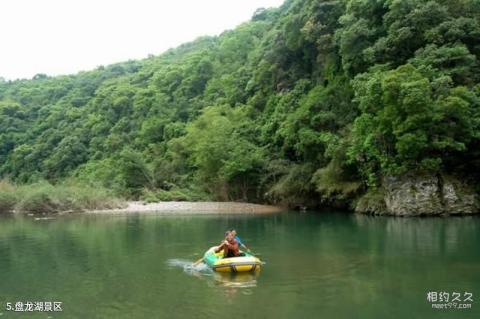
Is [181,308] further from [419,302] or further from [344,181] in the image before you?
[344,181]

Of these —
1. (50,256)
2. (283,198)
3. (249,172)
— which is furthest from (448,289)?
(249,172)

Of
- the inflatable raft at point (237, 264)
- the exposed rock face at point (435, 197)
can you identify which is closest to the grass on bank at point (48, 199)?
the exposed rock face at point (435, 197)

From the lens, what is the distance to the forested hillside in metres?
33.9

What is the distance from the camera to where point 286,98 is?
169 ft

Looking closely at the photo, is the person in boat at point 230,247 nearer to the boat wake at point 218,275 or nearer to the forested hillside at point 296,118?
the boat wake at point 218,275

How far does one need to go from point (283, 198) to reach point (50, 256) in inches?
1144

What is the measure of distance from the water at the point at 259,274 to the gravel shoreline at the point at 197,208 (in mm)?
16338

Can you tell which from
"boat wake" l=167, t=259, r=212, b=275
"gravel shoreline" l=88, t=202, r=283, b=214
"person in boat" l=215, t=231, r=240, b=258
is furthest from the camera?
"gravel shoreline" l=88, t=202, r=283, b=214

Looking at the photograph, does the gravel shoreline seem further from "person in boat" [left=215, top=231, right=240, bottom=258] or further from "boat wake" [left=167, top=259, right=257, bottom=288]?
"person in boat" [left=215, top=231, right=240, bottom=258]

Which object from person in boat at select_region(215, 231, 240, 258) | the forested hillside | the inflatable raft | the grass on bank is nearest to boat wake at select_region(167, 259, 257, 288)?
the inflatable raft

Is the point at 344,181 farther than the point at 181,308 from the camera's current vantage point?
Yes

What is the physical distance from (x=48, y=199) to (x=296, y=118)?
22.6m

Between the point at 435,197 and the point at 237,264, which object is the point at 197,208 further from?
the point at 237,264

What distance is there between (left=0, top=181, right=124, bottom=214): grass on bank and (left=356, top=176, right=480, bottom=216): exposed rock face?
2691 centimetres
